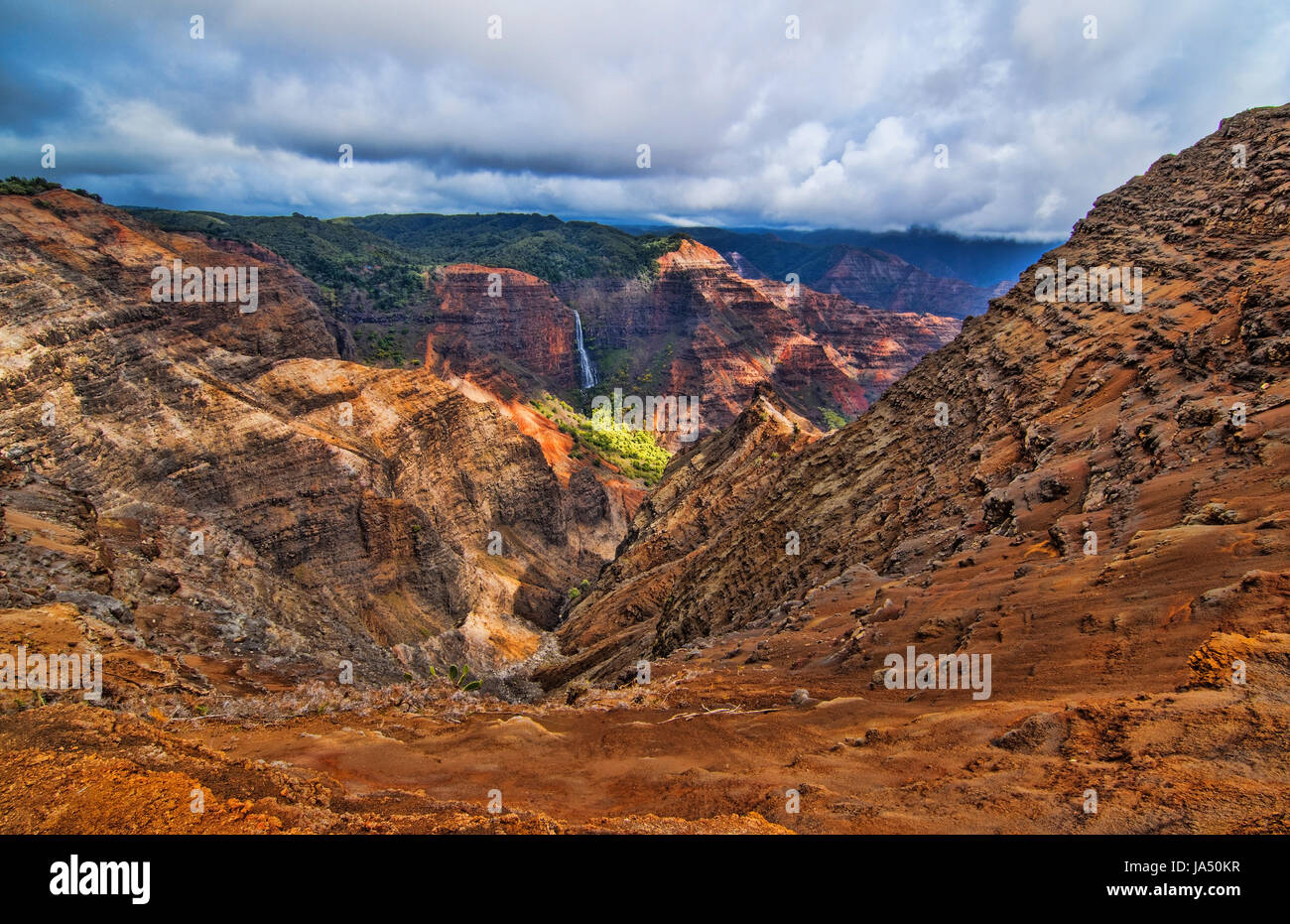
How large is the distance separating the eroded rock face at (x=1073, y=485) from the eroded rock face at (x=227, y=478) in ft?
33.7

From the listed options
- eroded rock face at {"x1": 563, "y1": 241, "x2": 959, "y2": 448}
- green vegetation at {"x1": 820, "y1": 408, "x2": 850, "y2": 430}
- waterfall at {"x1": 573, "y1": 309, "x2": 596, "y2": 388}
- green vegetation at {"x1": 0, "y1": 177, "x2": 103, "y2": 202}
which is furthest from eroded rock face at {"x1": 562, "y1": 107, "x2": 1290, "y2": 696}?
green vegetation at {"x1": 820, "y1": 408, "x2": 850, "y2": 430}

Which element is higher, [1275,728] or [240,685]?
[1275,728]

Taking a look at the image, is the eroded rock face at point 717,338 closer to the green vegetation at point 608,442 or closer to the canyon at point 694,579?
the green vegetation at point 608,442

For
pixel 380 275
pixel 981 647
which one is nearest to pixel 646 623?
pixel 981 647

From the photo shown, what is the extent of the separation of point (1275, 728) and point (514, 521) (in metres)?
54.0

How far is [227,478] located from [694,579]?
22968 mm

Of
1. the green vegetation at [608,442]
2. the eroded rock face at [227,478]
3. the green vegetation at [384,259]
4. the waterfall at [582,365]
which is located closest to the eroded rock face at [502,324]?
the waterfall at [582,365]

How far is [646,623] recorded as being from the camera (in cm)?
3444

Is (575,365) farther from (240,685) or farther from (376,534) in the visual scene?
(240,685)

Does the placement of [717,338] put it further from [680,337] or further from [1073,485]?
[1073,485]

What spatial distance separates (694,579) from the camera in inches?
1282

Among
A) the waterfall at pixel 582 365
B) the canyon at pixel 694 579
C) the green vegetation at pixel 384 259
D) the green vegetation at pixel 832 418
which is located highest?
the green vegetation at pixel 384 259

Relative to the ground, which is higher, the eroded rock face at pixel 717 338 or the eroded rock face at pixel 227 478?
the eroded rock face at pixel 717 338

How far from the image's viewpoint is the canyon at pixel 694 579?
24.2 feet
